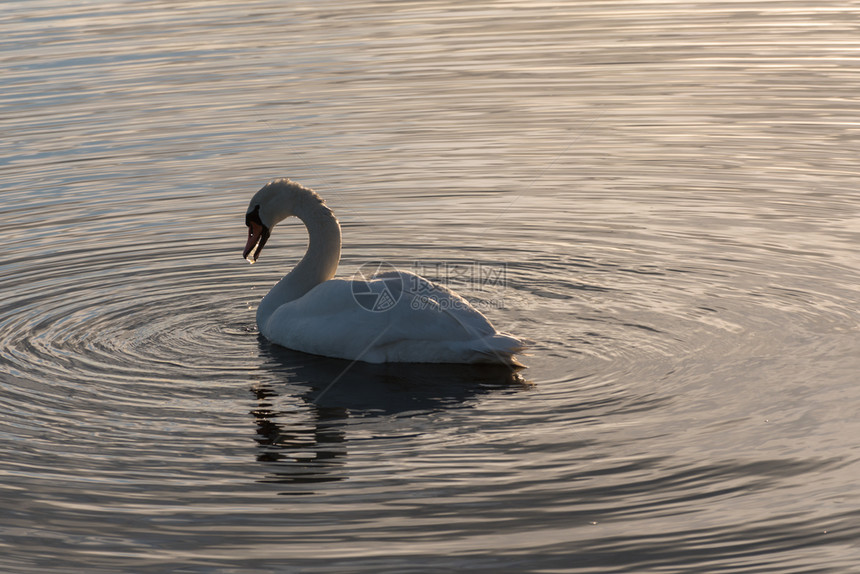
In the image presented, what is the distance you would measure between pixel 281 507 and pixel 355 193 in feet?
27.7

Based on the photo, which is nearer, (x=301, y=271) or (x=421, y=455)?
(x=421, y=455)

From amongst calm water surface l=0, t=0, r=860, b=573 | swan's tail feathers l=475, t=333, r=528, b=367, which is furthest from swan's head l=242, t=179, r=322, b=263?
swan's tail feathers l=475, t=333, r=528, b=367

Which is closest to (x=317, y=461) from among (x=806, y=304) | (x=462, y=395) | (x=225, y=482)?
(x=225, y=482)

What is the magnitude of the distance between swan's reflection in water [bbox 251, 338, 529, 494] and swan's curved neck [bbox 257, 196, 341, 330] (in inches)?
37.5

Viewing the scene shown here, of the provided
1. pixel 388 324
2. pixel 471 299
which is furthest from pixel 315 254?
pixel 388 324

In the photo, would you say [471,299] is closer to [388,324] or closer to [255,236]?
[388,324]

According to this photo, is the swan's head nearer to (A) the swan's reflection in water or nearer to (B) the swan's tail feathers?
(A) the swan's reflection in water

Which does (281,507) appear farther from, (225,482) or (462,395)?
(462,395)

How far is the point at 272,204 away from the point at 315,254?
2.29 ft

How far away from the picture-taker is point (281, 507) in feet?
25.5

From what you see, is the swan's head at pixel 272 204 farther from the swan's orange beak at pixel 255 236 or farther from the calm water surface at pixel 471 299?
the calm water surface at pixel 471 299

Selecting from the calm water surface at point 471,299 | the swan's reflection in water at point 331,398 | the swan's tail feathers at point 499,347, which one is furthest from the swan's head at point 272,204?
the swan's tail feathers at point 499,347

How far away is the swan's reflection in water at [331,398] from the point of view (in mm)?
→ 8492

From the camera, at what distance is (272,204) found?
12219mm
